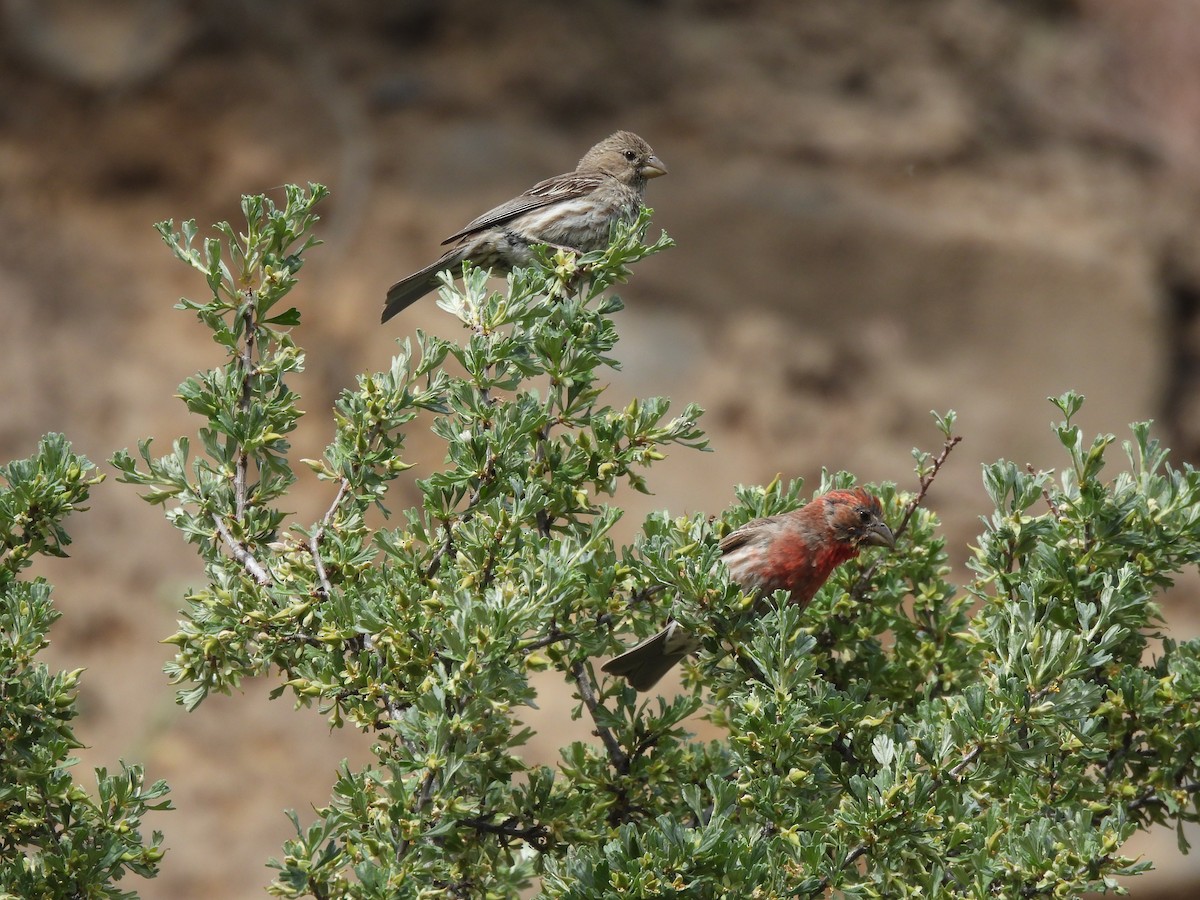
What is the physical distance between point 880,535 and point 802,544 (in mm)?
341

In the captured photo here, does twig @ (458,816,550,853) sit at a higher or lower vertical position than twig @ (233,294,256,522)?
lower

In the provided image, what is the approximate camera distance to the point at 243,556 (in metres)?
3.81

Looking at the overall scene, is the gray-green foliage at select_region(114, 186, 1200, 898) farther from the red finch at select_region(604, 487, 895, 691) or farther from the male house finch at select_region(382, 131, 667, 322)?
the male house finch at select_region(382, 131, 667, 322)

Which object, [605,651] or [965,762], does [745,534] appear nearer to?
[605,651]

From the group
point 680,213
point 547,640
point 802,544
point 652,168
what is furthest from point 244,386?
point 680,213

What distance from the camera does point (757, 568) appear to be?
473cm

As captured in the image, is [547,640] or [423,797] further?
[547,640]

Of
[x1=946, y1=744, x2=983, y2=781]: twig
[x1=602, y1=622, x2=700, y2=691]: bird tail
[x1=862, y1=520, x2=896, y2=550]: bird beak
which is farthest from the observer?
[x1=862, y1=520, x2=896, y2=550]: bird beak

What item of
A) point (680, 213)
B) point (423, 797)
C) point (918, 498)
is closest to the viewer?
point (423, 797)

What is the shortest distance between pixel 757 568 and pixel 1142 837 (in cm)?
726

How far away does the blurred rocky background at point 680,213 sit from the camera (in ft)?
34.9

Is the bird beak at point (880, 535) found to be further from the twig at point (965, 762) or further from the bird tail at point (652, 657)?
the twig at point (965, 762)

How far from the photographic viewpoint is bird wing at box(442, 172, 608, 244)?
18.6ft

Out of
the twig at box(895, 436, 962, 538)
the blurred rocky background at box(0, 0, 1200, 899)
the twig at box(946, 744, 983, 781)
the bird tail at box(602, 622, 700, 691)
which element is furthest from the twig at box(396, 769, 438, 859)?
the blurred rocky background at box(0, 0, 1200, 899)
